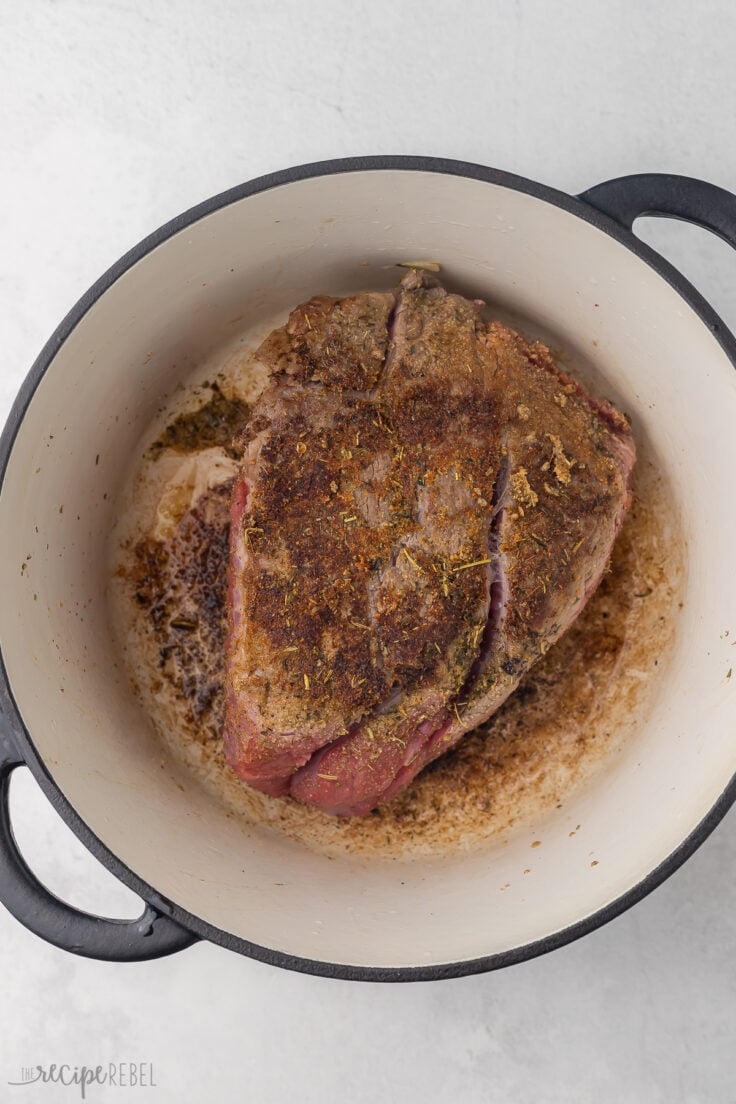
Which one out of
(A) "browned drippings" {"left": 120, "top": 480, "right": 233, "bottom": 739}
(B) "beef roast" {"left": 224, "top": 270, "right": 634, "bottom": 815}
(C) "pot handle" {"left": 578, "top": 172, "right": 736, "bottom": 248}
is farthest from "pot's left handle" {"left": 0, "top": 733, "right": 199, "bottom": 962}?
(C) "pot handle" {"left": 578, "top": 172, "right": 736, "bottom": 248}

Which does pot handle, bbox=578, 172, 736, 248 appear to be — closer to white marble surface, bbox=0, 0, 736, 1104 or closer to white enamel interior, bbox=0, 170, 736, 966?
white enamel interior, bbox=0, 170, 736, 966

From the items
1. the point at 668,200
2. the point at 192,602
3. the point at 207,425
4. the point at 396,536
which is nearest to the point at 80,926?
the point at 192,602

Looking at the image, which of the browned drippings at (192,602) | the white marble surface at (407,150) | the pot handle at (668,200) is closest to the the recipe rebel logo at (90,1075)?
the white marble surface at (407,150)

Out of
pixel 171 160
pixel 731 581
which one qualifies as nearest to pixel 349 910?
pixel 731 581

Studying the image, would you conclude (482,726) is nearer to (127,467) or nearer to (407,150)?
(127,467)

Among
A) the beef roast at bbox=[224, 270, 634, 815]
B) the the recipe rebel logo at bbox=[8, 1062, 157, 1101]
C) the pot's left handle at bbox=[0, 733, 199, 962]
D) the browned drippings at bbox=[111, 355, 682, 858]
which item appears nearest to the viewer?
the pot's left handle at bbox=[0, 733, 199, 962]

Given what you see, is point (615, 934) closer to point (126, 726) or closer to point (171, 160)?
point (126, 726)
